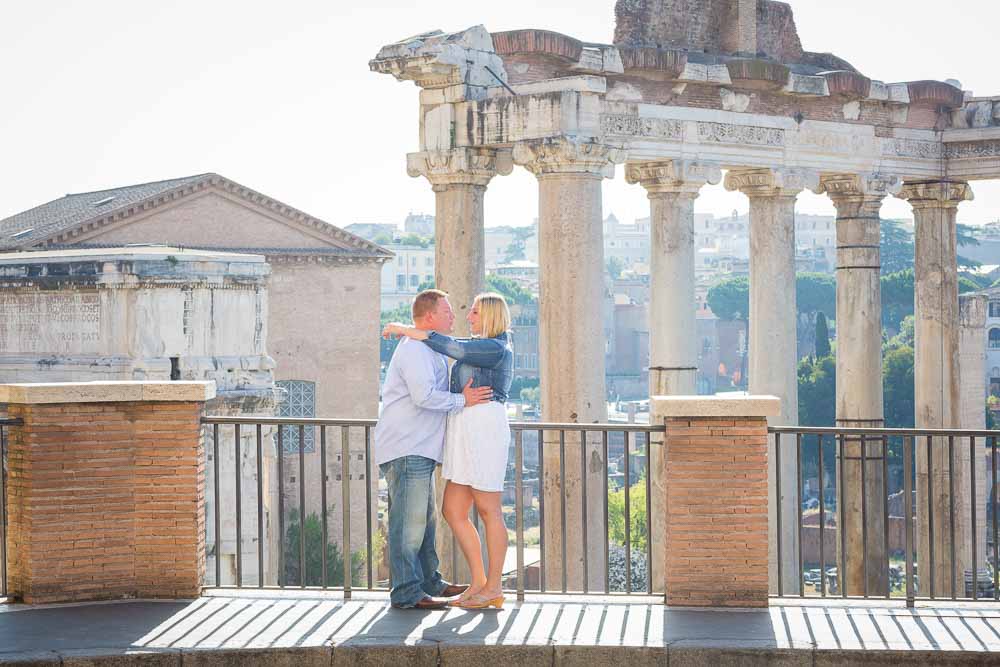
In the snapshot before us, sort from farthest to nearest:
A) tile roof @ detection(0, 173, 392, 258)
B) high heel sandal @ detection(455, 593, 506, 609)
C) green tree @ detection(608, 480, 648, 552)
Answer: green tree @ detection(608, 480, 648, 552) < tile roof @ detection(0, 173, 392, 258) < high heel sandal @ detection(455, 593, 506, 609)

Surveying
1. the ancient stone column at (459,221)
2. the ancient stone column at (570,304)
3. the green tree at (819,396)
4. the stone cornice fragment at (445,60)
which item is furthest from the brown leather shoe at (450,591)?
the green tree at (819,396)

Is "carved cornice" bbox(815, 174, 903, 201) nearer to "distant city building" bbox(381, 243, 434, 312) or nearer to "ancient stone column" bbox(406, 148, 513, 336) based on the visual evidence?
"ancient stone column" bbox(406, 148, 513, 336)

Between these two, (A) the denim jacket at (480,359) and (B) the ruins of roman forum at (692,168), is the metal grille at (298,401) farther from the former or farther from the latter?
(A) the denim jacket at (480,359)

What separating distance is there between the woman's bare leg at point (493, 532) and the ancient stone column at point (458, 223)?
6616mm

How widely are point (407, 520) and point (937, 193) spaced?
1325cm

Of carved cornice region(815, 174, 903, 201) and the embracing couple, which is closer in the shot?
the embracing couple

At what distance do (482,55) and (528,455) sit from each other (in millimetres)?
86066

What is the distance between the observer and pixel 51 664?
8.93 metres

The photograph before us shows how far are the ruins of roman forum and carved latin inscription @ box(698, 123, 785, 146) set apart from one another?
0.02 metres

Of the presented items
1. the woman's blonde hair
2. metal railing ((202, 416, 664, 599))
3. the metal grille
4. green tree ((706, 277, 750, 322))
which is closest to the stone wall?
metal railing ((202, 416, 664, 599))

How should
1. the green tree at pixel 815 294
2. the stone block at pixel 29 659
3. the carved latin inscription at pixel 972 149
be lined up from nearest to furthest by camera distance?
the stone block at pixel 29 659 < the carved latin inscription at pixel 972 149 < the green tree at pixel 815 294

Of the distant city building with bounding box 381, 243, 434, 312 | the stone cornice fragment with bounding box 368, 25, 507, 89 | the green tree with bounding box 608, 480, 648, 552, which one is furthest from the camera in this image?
the distant city building with bounding box 381, 243, 434, 312

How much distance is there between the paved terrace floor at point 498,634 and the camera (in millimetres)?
9211

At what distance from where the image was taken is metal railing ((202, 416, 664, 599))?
10.4 m
